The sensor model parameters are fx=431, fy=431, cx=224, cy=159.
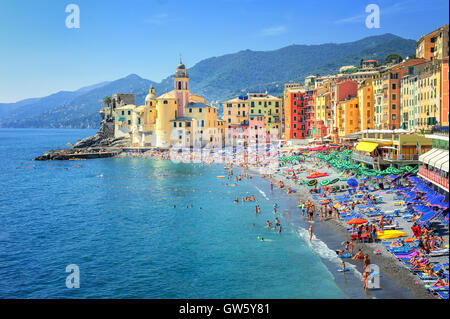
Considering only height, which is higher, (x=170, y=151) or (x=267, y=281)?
(x=170, y=151)

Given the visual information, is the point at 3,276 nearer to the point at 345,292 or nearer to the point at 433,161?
the point at 345,292

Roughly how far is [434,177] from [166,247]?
23.6m

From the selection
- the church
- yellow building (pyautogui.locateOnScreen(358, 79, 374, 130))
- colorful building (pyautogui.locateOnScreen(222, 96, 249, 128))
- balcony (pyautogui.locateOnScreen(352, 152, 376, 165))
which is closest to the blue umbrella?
balcony (pyautogui.locateOnScreen(352, 152, 376, 165))

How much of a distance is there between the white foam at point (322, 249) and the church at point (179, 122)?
279 ft

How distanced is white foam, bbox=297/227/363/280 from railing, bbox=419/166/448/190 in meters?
9.86

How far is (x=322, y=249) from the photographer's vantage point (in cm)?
3328

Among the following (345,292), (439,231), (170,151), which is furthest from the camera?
(170,151)

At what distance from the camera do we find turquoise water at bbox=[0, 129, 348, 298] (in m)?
28.3

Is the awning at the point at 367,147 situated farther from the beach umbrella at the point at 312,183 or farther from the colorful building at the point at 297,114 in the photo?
the colorful building at the point at 297,114

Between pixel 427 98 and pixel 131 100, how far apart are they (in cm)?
12049

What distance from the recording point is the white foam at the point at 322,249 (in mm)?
28922

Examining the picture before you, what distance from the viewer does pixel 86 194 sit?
6700cm

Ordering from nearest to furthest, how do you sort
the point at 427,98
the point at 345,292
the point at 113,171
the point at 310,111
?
the point at 345,292 → the point at 427,98 → the point at 113,171 → the point at 310,111

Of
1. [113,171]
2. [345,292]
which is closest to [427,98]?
[345,292]
